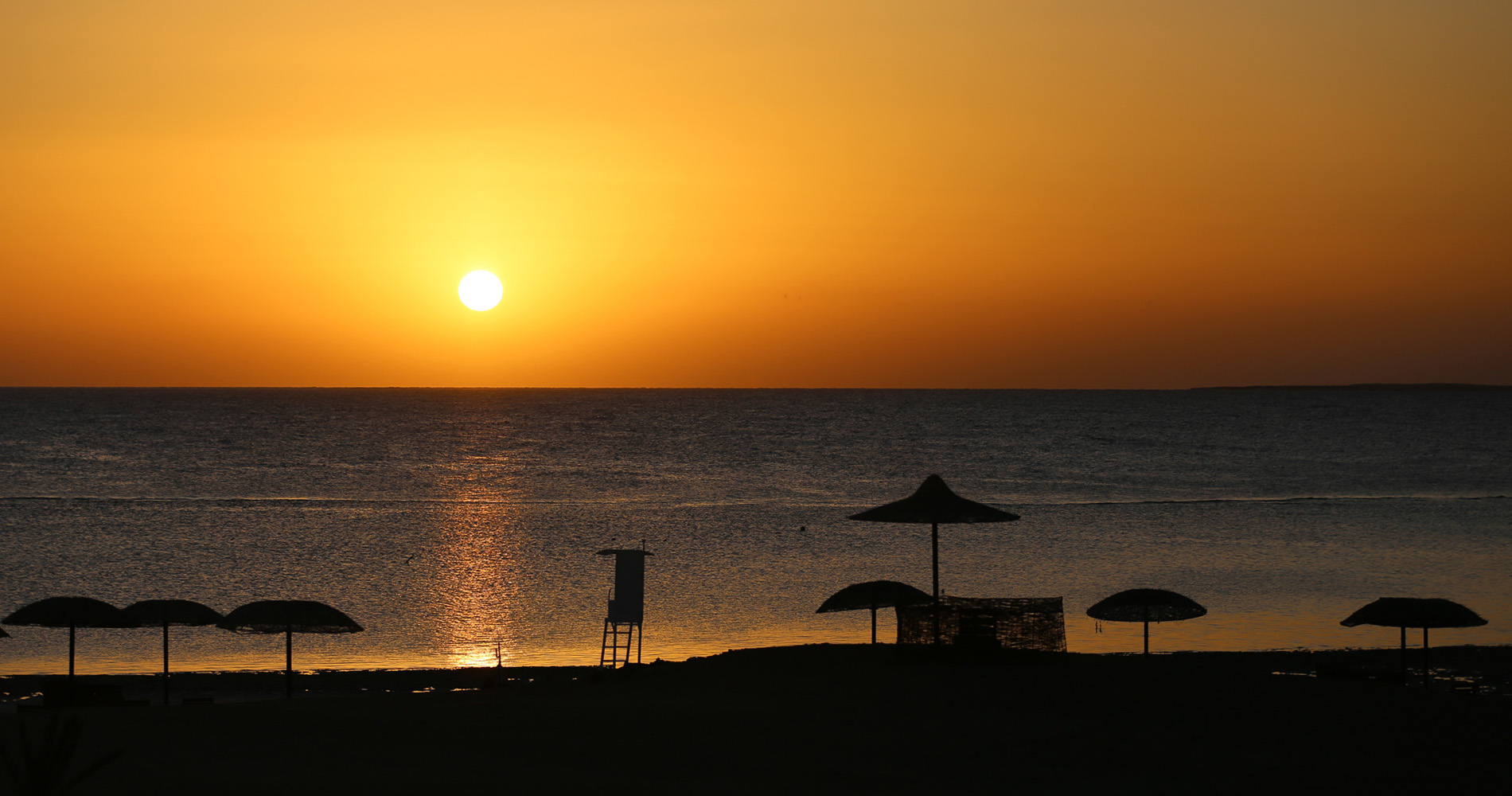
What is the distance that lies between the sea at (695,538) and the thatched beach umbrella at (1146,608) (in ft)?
16.3

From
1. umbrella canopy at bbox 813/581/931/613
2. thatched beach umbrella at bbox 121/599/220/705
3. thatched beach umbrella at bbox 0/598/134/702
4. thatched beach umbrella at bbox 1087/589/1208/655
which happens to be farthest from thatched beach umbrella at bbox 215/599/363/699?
thatched beach umbrella at bbox 1087/589/1208/655

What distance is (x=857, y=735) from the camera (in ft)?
37.6

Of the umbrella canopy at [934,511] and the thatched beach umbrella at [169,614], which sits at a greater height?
the umbrella canopy at [934,511]

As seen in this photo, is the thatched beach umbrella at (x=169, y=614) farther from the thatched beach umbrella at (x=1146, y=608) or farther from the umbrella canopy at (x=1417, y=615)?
the umbrella canopy at (x=1417, y=615)

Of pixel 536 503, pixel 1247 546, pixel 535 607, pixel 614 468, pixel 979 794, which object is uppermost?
pixel 614 468

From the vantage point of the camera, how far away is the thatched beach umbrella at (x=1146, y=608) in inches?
635

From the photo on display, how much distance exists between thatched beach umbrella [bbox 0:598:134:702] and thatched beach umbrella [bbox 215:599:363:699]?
3.94ft

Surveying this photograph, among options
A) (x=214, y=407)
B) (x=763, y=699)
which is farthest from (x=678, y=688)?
(x=214, y=407)

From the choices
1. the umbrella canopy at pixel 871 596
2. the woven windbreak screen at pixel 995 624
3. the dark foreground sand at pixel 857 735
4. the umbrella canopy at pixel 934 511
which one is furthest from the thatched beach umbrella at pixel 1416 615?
the umbrella canopy at pixel 871 596

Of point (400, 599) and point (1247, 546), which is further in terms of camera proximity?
point (1247, 546)

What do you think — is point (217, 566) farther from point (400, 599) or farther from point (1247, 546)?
point (1247, 546)

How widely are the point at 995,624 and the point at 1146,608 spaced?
2471 mm

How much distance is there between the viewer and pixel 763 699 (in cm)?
1315

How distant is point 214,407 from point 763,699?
566 ft
